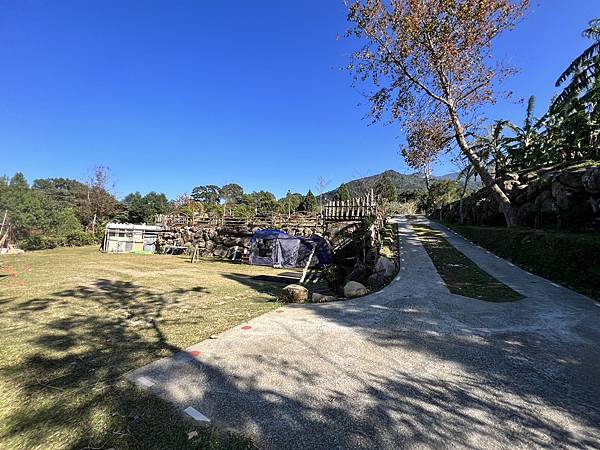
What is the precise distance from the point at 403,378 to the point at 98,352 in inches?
174

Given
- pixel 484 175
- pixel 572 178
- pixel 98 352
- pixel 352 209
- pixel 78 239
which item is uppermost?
pixel 484 175

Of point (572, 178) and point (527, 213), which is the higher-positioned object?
point (572, 178)

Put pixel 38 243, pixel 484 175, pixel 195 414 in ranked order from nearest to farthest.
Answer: pixel 195 414, pixel 484 175, pixel 38 243

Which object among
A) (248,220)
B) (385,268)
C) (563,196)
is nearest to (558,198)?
(563,196)

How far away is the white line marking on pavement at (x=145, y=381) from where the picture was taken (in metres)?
3.33

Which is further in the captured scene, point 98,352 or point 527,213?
point 527,213

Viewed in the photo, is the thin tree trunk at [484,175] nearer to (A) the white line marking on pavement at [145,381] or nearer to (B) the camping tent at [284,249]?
(B) the camping tent at [284,249]

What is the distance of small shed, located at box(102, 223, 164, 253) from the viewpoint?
27.0 metres

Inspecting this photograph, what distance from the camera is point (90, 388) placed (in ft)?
10.9

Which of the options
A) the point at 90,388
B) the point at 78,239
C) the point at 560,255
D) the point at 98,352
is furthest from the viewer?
the point at 78,239

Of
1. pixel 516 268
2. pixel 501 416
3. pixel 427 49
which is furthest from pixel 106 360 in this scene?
pixel 427 49

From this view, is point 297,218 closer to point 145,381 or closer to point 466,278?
point 466,278

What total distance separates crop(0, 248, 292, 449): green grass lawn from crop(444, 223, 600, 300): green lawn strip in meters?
7.68

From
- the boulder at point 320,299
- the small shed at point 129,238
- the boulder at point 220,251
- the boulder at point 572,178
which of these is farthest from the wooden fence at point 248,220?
the boulder at point 320,299
